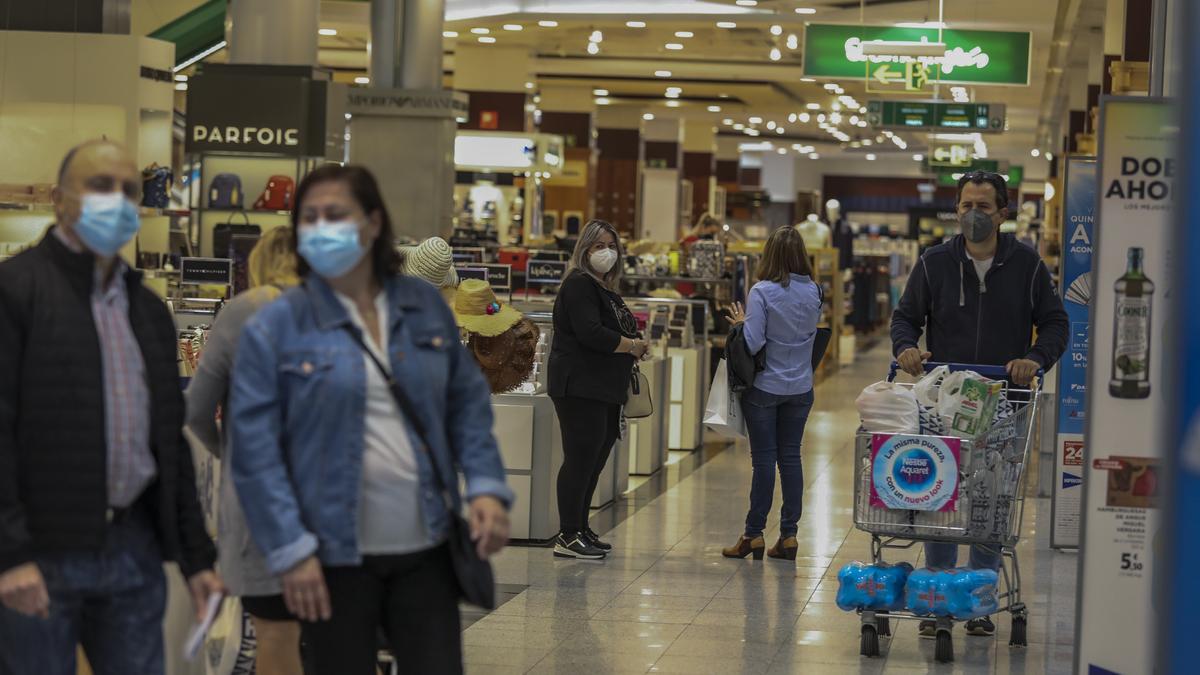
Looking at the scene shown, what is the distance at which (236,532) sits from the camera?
3.39m

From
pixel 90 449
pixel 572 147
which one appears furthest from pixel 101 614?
pixel 572 147

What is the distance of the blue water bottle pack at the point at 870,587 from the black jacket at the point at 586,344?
1.86 meters

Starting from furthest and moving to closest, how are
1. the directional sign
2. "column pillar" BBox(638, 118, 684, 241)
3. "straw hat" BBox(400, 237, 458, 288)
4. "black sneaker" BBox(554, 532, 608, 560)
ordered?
"column pillar" BBox(638, 118, 684, 241) → the directional sign → "black sneaker" BBox(554, 532, 608, 560) → "straw hat" BBox(400, 237, 458, 288)

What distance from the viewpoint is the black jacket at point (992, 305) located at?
602 cm

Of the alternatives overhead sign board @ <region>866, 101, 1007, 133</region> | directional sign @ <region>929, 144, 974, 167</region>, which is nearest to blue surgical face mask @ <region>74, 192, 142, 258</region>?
overhead sign board @ <region>866, 101, 1007, 133</region>

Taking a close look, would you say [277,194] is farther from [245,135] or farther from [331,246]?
[331,246]

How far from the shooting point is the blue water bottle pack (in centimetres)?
575

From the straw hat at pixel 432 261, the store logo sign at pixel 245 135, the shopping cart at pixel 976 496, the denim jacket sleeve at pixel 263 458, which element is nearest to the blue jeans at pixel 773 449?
the straw hat at pixel 432 261

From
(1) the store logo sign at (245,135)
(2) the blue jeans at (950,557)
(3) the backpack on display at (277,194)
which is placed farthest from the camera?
(3) the backpack on display at (277,194)

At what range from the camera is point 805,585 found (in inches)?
284

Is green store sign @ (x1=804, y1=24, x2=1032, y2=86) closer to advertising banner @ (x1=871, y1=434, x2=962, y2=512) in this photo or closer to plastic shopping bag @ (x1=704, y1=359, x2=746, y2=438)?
plastic shopping bag @ (x1=704, y1=359, x2=746, y2=438)

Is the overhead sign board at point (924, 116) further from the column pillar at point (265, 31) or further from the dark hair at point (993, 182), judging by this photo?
the dark hair at point (993, 182)

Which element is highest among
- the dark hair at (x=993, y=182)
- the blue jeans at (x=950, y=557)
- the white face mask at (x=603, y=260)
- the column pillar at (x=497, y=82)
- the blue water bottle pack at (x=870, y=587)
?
the column pillar at (x=497, y=82)

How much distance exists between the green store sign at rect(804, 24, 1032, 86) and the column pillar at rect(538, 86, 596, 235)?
13873mm
